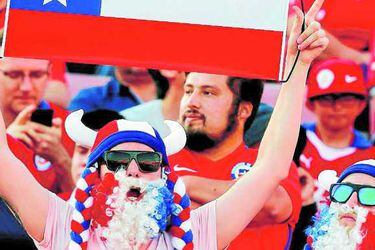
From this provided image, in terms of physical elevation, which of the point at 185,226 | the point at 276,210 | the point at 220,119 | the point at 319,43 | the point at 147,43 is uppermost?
the point at 319,43

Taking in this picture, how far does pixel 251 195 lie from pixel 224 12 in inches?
33.0

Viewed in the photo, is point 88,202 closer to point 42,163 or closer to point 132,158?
point 132,158

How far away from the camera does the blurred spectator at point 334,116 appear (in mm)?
6984

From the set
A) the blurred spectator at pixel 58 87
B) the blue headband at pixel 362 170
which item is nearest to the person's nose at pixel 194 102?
the blue headband at pixel 362 170

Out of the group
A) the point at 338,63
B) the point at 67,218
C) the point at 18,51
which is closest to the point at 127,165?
the point at 67,218

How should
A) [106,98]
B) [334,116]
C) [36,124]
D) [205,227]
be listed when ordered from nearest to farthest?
[205,227] < [36,124] < [334,116] < [106,98]

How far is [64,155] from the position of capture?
668 cm

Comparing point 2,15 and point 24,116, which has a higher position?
point 2,15

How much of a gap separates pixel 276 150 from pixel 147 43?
0.75 metres

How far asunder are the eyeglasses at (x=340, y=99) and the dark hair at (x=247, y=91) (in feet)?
4.03

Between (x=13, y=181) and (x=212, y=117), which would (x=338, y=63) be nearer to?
(x=212, y=117)

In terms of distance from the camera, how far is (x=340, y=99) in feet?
24.4

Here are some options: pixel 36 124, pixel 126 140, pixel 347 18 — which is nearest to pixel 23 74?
pixel 36 124

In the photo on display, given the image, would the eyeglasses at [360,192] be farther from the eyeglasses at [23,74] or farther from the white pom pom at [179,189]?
the eyeglasses at [23,74]
